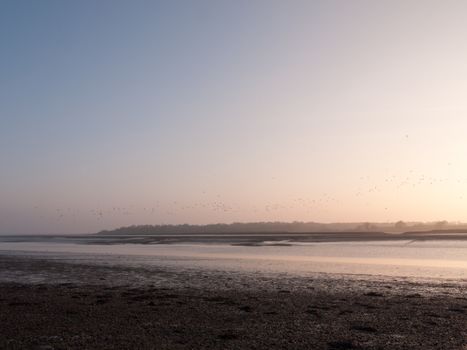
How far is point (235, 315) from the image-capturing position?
61.7 feet

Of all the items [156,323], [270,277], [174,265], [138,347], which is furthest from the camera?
[174,265]

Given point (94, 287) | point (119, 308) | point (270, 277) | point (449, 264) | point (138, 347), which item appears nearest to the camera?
point (138, 347)

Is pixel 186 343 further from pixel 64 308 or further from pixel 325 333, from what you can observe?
pixel 64 308

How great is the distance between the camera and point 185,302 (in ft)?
72.2

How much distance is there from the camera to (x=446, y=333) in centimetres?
1552

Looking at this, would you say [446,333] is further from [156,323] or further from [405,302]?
[156,323]

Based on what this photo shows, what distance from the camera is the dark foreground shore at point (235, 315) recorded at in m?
14.7

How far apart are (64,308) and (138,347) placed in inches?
314

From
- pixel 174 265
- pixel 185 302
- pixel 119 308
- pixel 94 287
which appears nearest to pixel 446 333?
pixel 185 302

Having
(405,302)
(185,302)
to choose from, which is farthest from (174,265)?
(405,302)

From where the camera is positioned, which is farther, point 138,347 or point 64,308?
point 64,308

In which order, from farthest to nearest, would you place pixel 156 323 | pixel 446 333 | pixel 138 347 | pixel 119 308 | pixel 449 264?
pixel 449 264, pixel 119 308, pixel 156 323, pixel 446 333, pixel 138 347

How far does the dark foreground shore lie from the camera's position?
14.7 meters

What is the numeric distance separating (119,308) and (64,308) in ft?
7.22
